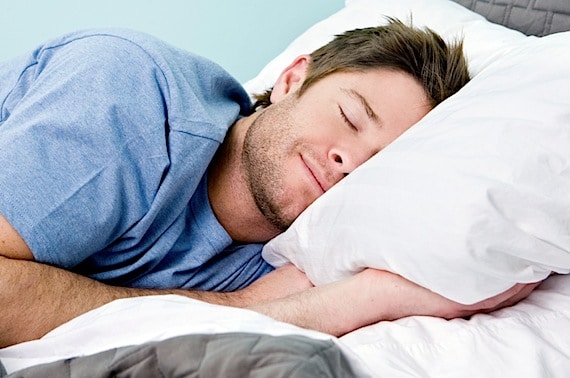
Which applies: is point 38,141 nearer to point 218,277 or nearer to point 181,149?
point 181,149

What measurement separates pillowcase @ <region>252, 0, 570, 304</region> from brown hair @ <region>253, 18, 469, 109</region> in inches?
6.6

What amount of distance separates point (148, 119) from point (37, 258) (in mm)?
230

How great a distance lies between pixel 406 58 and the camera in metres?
1.15

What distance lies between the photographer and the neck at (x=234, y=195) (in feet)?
3.66

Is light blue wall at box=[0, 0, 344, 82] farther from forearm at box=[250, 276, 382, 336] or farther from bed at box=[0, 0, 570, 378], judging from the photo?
forearm at box=[250, 276, 382, 336]

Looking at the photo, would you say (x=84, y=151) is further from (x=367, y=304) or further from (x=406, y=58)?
(x=406, y=58)

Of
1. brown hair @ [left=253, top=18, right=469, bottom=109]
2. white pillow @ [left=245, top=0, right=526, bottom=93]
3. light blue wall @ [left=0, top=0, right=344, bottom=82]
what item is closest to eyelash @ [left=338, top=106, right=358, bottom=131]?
brown hair @ [left=253, top=18, right=469, bottom=109]

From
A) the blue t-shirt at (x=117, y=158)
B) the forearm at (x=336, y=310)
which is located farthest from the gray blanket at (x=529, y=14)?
the forearm at (x=336, y=310)

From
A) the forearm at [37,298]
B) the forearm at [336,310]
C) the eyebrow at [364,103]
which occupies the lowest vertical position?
the forearm at [37,298]

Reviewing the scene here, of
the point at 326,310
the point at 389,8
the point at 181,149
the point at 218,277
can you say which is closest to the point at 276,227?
the point at 218,277

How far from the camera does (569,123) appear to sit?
2.49 feet

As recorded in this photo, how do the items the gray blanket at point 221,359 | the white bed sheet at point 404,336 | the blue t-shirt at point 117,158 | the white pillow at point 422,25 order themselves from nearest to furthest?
the gray blanket at point 221,359 < the white bed sheet at point 404,336 < the blue t-shirt at point 117,158 < the white pillow at point 422,25

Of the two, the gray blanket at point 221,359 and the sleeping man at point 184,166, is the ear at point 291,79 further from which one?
the gray blanket at point 221,359

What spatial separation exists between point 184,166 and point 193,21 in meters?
0.90
